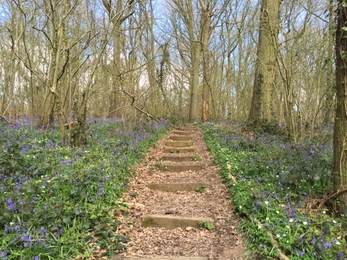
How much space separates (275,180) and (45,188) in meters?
3.59

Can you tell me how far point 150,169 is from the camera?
6.51 meters

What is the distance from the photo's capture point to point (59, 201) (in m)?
3.51

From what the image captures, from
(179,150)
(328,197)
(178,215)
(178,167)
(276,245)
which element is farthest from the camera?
(179,150)

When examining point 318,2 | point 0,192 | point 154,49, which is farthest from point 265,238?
point 154,49

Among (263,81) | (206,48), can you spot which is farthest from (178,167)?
(206,48)

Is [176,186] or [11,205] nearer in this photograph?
[11,205]

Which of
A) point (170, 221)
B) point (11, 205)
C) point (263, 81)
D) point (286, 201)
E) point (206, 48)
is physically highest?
point (206, 48)

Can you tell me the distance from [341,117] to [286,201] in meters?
1.35

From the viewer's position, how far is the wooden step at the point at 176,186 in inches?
214

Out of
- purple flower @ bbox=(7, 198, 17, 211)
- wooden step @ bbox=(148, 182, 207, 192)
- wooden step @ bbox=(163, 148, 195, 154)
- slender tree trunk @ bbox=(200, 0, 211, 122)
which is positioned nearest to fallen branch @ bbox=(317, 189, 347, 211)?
wooden step @ bbox=(148, 182, 207, 192)

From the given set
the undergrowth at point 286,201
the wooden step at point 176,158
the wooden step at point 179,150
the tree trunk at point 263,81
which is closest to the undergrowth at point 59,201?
the wooden step at point 176,158

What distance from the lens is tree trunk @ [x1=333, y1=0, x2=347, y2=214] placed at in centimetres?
342

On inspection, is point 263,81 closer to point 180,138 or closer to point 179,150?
point 180,138

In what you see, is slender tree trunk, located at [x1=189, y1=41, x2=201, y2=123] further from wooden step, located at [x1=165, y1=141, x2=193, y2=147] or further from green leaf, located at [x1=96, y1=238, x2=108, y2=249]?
green leaf, located at [x1=96, y1=238, x2=108, y2=249]
